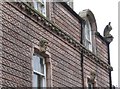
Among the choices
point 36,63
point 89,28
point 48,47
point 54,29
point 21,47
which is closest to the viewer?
point 21,47

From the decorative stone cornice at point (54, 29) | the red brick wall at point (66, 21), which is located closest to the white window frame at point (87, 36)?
the decorative stone cornice at point (54, 29)

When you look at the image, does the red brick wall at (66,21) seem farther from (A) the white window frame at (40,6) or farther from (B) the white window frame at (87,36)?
(B) the white window frame at (87,36)

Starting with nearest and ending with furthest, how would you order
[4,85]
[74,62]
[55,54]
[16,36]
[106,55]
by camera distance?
[4,85], [16,36], [55,54], [74,62], [106,55]

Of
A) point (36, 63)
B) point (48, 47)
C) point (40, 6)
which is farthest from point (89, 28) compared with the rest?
point (36, 63)

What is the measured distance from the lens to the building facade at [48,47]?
12.8m

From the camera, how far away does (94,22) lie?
2156 centimetres

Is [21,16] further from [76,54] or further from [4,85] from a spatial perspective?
[76,54]

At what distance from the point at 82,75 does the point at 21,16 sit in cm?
601

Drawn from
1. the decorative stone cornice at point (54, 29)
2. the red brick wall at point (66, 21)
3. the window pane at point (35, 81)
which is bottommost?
the window pane at point (35, 81)

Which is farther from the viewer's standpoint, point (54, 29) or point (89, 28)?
point (89, 28)

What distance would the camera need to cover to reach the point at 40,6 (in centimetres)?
1568

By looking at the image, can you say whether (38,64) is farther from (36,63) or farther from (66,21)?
(66,21)

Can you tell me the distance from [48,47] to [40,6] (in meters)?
1.66

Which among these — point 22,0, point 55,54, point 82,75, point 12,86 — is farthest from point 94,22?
point 12,86
